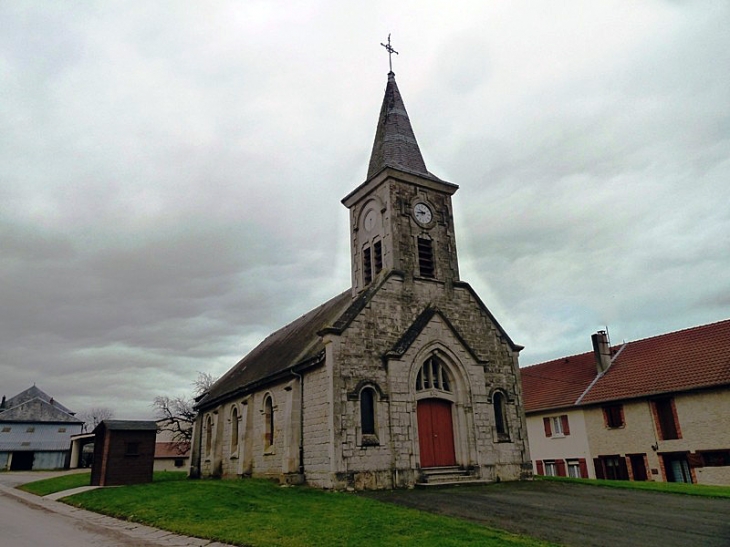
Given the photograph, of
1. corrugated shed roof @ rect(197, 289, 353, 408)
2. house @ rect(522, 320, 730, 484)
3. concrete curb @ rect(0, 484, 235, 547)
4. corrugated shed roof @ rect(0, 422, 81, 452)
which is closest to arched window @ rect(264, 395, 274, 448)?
corrugated shed roof @ rect(197, 289, 353, 408)

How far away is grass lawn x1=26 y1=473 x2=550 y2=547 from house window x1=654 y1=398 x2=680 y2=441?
19.4m

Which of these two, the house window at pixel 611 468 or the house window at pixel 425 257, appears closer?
the house window at pixel 425 257

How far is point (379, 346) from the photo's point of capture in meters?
19.7

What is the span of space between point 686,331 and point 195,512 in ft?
94.0

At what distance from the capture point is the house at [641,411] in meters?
25.9

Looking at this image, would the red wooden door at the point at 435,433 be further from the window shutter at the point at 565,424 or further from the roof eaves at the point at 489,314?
the window shutter at the point at 565,424

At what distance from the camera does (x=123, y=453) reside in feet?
78.3

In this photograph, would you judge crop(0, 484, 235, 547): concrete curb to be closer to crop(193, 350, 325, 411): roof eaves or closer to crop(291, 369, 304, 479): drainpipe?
crop(291, 369, 304, 479): drainpipe

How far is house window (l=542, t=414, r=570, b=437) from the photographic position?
3319 centimetres

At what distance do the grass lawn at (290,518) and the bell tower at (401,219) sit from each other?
936 centimetres

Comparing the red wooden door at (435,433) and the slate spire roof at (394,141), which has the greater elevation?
the slate spire roof at (394,141)

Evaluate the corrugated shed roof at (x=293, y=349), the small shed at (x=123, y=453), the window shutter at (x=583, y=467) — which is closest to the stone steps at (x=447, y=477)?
the corrugated shed roof at (x=293, y=349)

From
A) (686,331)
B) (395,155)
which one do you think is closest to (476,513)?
(395,155)

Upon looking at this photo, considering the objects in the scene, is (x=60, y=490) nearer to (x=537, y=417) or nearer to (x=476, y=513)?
(x=476, y=513)
